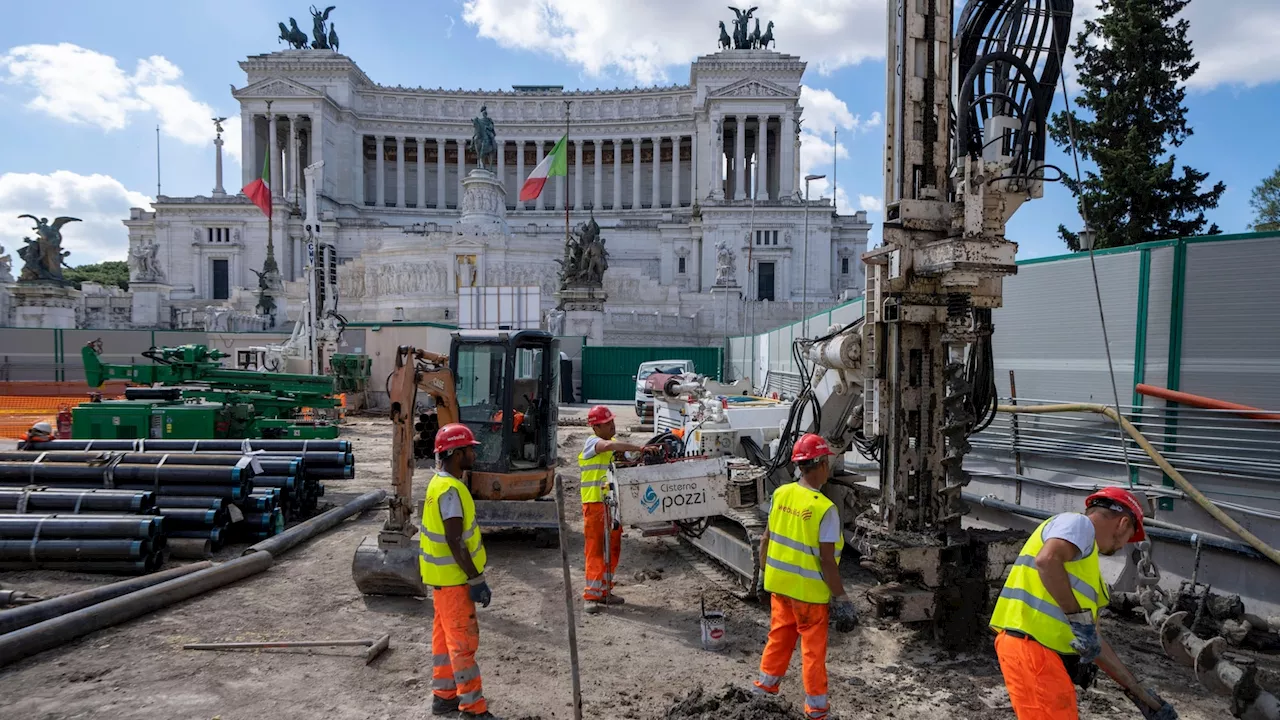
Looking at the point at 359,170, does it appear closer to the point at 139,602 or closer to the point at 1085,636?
the point at 139,602

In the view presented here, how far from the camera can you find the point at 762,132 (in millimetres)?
66188

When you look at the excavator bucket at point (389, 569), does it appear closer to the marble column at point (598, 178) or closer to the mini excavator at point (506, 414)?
the mini excavator at point (506, 414)

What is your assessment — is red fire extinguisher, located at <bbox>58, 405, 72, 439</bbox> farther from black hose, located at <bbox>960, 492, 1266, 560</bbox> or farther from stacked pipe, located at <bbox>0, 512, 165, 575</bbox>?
black hose, located at <bbox>960, 492, 1266, 560</bbox>

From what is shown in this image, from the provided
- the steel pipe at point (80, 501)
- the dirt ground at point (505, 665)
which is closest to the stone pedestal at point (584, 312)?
the steel pipe at point (80, 501)

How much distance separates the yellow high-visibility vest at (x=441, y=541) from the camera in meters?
4.87

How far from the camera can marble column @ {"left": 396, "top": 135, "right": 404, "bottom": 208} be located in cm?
7431

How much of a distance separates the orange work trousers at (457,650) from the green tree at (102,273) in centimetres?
8808

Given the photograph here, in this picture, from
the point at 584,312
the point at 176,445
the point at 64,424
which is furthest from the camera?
the point at 584,312

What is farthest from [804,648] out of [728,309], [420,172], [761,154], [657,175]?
[420,172]

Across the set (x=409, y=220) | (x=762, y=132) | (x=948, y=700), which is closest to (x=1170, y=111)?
(x=948, y=700)

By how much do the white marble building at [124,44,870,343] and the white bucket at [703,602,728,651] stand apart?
3285cm

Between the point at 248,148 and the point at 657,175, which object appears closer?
the point at 248,148

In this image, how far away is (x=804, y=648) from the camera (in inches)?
179

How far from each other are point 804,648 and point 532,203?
249 feet
